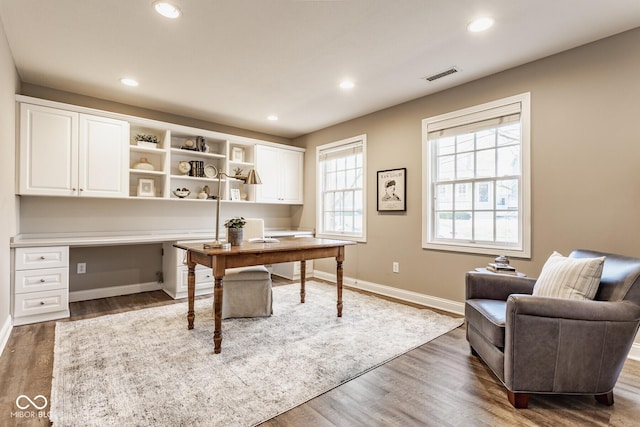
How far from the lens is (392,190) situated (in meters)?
4.05

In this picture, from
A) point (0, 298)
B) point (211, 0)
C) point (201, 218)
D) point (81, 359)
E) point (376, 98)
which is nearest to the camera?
point (211, 0)

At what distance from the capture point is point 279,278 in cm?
503

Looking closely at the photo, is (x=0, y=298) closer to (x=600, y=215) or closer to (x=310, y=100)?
(x=310, y=100)

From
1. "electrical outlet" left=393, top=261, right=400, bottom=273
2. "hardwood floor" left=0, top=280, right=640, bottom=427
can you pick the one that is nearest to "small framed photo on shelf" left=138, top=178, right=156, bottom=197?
"hardwood floor" left=0, top=280, right=640, bottom=427

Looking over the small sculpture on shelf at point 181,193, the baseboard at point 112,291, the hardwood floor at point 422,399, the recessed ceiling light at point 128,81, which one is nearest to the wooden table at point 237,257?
the hardwood floor at point 422,399

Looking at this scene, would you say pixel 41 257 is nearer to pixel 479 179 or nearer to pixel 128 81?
pixel 128 81

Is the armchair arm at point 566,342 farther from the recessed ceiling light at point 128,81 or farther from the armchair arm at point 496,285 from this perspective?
the recessed ceiling light at point 128,81

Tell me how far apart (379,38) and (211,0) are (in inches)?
49.6

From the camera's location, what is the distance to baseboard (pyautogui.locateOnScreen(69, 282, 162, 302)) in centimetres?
374

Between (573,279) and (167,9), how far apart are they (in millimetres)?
3112

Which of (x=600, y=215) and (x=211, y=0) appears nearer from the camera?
(x=211, y=0)

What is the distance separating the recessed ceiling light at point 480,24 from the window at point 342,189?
2.15 metres

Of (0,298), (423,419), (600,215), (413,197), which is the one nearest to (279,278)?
(413,197)

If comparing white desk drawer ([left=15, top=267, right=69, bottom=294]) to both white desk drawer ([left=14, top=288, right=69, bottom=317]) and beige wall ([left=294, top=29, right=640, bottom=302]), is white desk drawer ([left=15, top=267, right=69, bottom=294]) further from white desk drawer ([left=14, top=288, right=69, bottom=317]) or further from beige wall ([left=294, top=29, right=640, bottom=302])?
beige wall ([left=294, top=29, right=640, bottom=302])
